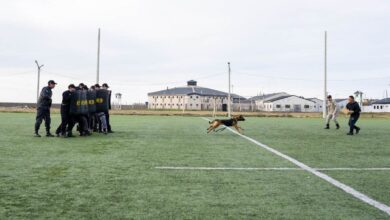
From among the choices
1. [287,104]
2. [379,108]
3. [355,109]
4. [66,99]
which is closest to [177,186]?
[66,99]

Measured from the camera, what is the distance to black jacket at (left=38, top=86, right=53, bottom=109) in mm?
14698

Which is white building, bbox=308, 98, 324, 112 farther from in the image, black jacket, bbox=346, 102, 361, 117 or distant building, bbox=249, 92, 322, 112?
black jacket, bbox=346, 102, 361, 117

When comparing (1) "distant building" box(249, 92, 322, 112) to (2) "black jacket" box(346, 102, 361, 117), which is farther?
(1) "distant building" box(249, 92, 322, 112)

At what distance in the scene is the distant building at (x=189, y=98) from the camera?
128 m

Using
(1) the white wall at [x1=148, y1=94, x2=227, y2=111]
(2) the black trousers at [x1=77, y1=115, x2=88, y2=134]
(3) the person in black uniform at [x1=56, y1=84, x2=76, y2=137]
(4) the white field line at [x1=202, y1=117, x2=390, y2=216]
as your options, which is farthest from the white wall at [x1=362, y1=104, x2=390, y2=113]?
(4) the white field line at [x1=202, y1=117, x2=390, y2=216]

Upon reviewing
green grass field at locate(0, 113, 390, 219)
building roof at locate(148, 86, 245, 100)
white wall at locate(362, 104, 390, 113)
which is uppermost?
building roof at locate(148, 86, 245, 100)

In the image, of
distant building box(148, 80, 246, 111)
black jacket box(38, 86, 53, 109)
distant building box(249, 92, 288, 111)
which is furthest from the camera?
distant building box(249, 92, 288, 111)

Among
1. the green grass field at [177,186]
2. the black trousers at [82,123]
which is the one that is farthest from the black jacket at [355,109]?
the black trousers at [82,123]

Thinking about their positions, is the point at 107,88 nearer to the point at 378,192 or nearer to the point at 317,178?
the point at 317,178

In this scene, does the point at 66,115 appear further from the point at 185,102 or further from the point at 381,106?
the point at 381,106

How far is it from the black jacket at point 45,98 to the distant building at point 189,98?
110 metres

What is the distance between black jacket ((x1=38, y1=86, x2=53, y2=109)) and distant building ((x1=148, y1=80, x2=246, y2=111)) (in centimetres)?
10964

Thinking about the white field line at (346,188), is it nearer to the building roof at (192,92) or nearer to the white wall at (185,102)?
the white wall at (185,102)

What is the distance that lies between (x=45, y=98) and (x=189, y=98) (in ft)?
373
